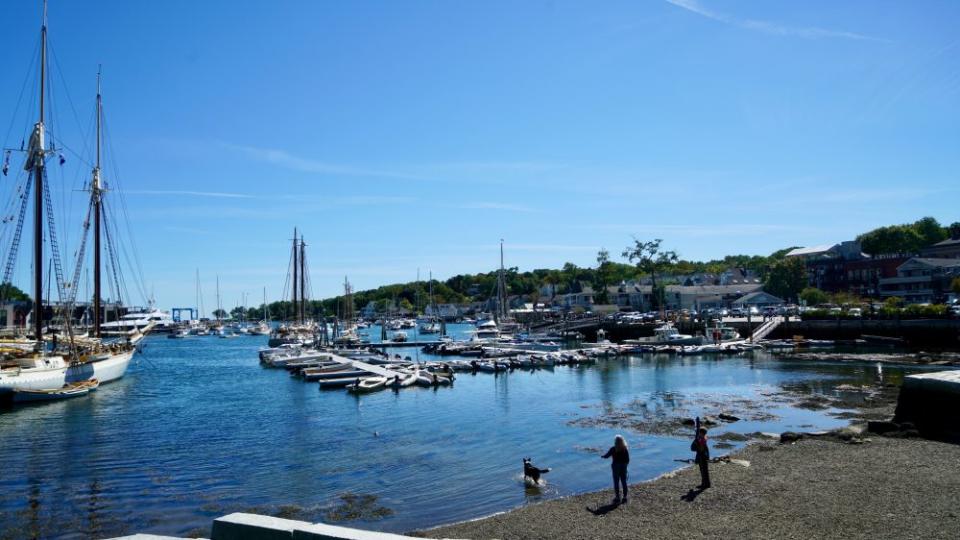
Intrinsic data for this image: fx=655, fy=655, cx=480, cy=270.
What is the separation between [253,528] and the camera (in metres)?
7.99

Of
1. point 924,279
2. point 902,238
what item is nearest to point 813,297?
point 924,279

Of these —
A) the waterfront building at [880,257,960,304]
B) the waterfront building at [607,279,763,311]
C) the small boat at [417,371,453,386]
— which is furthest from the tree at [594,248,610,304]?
the small boat at [417,371,453,386]

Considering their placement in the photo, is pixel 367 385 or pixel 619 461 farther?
pixel 367 385

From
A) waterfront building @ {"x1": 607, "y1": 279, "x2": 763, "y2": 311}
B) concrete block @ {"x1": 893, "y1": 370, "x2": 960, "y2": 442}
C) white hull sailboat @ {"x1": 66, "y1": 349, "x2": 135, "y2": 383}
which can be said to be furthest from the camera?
waterfront building @ {"x1": 607, "y1": 279, "x2": 763, "y2": 311}

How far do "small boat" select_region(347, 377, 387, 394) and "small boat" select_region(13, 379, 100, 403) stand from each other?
59.9ft

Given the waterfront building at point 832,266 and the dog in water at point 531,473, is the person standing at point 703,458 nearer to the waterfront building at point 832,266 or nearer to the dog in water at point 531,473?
the dog in water at point 531,473

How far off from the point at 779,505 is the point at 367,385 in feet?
117

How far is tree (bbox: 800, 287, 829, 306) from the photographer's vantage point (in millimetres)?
118875

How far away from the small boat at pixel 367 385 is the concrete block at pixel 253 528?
3949 cm

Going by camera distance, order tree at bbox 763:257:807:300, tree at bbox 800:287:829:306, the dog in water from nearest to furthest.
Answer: the dog in water < tree at bbox 800:287:829:306 < tree at bbox 763:257:807:300

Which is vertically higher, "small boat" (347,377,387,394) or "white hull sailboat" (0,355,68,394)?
"white hull sailboat" (0,355,68,394)

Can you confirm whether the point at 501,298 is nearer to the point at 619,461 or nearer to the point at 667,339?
the point at 667,339

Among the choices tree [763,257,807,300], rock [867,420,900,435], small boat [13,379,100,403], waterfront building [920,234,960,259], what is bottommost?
rock [867,420,900,435]

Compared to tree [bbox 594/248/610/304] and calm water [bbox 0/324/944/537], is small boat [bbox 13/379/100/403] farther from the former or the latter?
tree [bbox 594/248/610/304]
